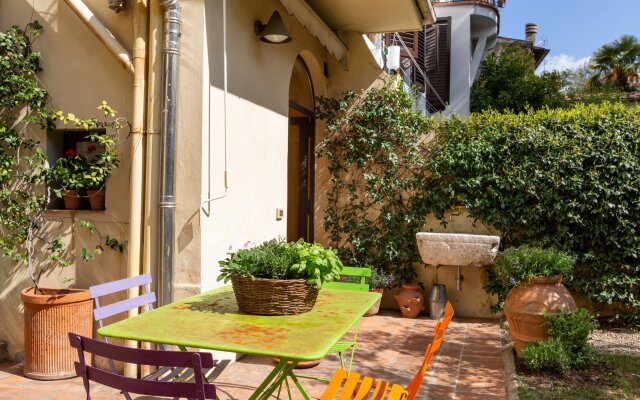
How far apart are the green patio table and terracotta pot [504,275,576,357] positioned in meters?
2.37

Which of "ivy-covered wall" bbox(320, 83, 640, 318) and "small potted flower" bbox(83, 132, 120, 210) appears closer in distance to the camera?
"small potted flower" bbox(83, 132, 120, 210)

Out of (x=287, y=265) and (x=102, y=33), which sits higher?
(x=102, y=33)

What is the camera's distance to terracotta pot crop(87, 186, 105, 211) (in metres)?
4.91

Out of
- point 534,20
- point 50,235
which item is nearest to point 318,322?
point 50,235

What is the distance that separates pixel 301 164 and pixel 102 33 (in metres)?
3.76

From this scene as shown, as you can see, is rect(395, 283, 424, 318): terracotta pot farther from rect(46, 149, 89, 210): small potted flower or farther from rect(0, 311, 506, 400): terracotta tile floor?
rect(46, 149, 89, 210): small potted flower

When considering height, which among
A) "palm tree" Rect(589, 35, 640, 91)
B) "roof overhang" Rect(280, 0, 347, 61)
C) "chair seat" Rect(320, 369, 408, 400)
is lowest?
"chair seat" Rect(320, 369, 408, 400)

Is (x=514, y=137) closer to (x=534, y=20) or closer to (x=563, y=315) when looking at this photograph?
(x=563, y=315)

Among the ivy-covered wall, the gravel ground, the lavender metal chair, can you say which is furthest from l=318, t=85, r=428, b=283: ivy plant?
the lavender metal chair

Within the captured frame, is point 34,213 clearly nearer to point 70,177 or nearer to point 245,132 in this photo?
point 70,177

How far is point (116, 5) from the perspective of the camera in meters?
4.68

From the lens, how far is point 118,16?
4.83 m

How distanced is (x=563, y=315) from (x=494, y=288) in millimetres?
2031

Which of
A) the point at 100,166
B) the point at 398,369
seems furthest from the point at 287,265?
the point at 100,166
